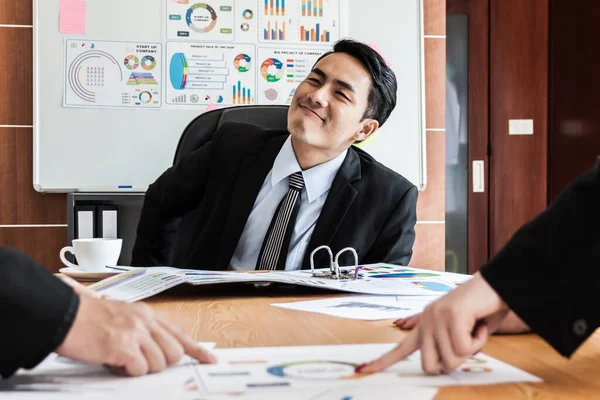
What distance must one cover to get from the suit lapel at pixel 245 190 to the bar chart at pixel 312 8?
4.42 feet

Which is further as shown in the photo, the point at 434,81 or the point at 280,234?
the point at 434,81

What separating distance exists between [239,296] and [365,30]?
239 cm

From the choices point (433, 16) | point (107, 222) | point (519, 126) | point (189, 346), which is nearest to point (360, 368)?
point (189, 346)

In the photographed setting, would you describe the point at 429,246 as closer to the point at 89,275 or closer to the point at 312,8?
the point at 312,8

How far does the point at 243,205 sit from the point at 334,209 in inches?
9.4

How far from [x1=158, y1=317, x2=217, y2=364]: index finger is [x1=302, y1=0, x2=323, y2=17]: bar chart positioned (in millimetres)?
2723

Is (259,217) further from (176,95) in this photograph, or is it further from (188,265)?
(176,95)

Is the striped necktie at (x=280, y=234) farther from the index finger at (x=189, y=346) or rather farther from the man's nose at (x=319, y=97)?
the index finger at (x=189, y=346)

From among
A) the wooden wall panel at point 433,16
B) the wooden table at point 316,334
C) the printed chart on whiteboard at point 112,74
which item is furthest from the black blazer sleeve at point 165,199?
the wooden wall panel at point 433,16

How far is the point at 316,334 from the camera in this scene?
74 cm

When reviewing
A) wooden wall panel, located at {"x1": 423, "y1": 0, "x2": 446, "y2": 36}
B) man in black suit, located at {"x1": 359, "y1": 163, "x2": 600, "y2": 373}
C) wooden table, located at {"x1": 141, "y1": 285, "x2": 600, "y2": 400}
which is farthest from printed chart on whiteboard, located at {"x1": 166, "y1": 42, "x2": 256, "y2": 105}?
man in black suit, located at {"x1": 359, "y1": 163, "x2": 600, "y2": 373}

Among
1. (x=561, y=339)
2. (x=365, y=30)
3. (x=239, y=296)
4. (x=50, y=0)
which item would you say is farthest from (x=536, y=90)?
(x=561, y=339)

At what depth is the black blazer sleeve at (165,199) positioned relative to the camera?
1.94 meters

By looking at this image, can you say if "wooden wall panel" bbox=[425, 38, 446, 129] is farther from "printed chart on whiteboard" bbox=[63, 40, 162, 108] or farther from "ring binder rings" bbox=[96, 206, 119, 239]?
"ring binder rings" bbox=[96, 206, 119, 239]
